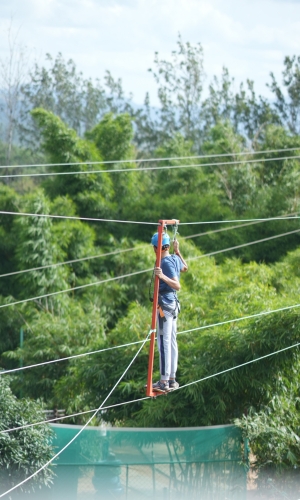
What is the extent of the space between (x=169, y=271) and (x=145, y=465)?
2295 millimetres

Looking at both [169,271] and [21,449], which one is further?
[21,449]

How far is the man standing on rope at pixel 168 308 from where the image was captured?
463cm

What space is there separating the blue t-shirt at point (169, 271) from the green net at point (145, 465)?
6.39 ft

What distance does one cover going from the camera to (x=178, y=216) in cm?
1379

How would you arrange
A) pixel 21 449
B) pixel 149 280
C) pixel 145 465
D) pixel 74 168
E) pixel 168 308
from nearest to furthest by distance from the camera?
pixel 168 308 < pixel 21 449 < pixel 145 465 < pixel 149 280 < pixel 74 168

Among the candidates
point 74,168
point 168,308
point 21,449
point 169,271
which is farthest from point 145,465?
point 74,168

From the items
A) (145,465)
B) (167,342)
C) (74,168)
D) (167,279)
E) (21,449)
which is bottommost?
(145,465)

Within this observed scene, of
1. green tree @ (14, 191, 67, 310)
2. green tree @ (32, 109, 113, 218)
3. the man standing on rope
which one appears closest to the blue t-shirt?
the man standing on rope

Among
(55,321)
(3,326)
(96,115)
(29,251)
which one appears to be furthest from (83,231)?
(96,115)

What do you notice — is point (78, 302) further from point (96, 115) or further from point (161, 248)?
point (96, 115)

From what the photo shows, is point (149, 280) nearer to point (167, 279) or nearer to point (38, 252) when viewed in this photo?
point (38, 252)

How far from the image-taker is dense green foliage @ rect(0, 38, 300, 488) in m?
7.20

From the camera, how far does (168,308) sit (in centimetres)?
476

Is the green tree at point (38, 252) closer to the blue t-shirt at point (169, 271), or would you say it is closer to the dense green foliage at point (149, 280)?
the dense green foliage at point (149, 280)
